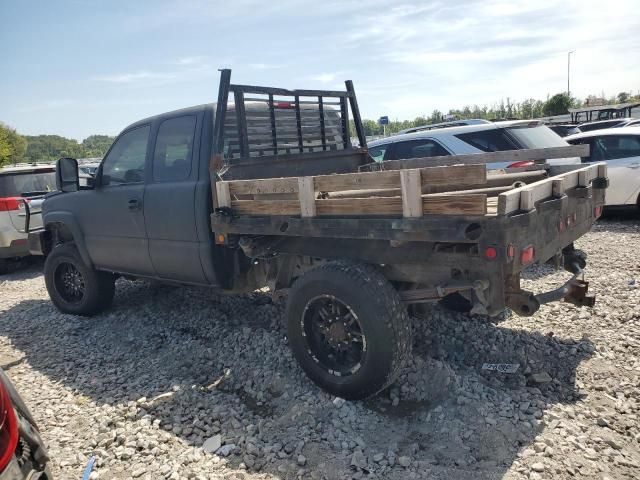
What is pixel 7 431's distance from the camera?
1.95 metres

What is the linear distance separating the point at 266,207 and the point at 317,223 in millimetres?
478

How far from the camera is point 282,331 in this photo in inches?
185

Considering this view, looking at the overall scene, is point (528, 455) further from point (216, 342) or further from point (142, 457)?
point (216, 342)

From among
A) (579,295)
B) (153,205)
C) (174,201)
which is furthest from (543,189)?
(153,205)

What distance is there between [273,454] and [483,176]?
200cm

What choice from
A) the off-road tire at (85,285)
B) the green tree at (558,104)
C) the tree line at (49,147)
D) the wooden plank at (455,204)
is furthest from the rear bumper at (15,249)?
the green tree at (558,104)

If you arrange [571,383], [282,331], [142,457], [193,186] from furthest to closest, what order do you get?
[282,331] → [193,186] → [571,383] → [142,457]

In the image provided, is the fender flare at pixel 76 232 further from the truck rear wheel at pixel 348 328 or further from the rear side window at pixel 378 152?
the rear side window at pixel 378 152

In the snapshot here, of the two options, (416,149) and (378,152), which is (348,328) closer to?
(416,149)

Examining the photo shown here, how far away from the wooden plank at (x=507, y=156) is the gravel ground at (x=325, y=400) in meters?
1.45

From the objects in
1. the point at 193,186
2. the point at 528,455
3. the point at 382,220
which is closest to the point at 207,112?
the point at 193,186

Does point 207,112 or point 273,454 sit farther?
point 207,112

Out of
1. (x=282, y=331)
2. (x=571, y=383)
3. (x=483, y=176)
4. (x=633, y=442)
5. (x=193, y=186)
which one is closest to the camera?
(x=483, y=176)

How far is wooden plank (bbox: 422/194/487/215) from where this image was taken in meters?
2.74
